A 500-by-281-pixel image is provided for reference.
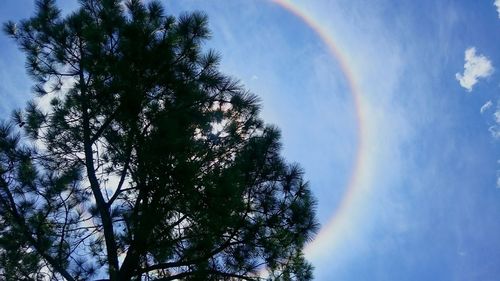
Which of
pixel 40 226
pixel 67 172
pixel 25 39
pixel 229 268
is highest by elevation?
pixel 25 39

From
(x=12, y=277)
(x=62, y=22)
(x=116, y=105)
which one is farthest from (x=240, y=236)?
(x=62, y=22)

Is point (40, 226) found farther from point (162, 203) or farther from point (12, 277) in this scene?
point (162, 203)

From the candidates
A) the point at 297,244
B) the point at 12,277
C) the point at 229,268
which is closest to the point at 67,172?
the point at 12,277

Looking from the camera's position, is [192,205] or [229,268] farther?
[229,268]

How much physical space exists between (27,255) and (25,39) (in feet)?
12.4

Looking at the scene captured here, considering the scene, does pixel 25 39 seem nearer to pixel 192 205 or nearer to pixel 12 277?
pixel 12 277

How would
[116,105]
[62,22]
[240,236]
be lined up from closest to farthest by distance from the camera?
[240,236]
[116,105]
[62,22]

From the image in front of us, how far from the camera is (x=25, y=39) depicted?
761 centimetres

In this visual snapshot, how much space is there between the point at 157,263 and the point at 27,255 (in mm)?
1908

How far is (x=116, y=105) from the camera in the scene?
672cm

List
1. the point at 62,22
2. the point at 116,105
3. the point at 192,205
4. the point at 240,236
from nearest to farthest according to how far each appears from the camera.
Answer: the point at 192,205 → the point at 240,236 → the point at 116,105 → the point at 62,22

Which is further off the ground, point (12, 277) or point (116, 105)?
point (116, 105)

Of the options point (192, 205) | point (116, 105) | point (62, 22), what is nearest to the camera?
point (192, 205)

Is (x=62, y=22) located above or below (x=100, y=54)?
above
